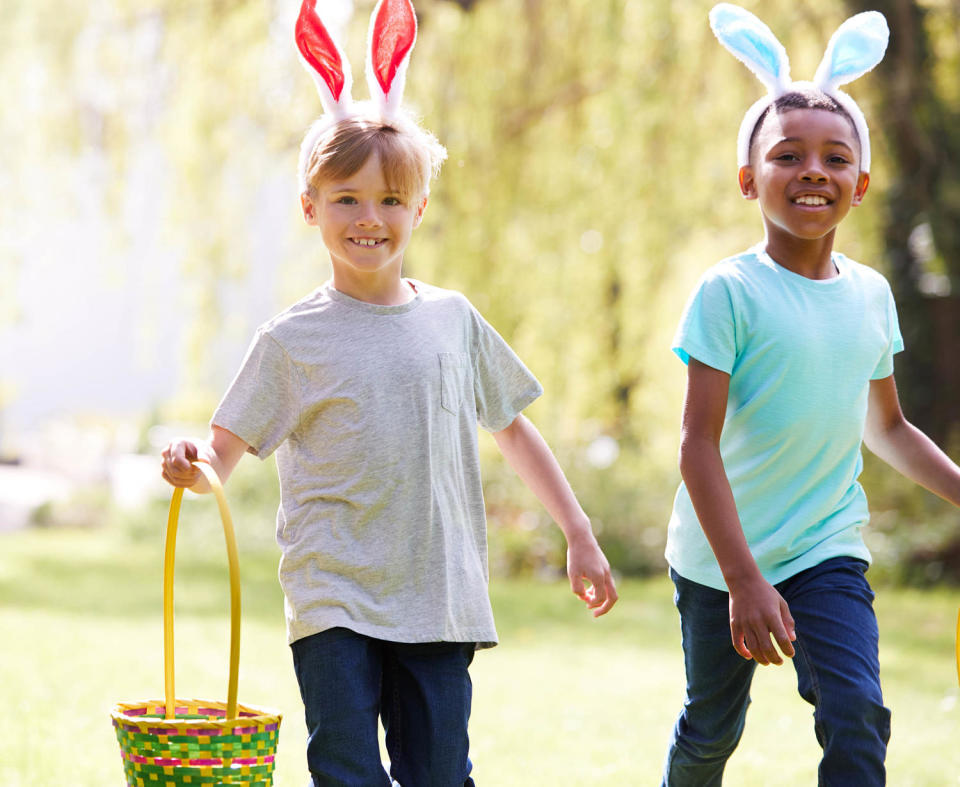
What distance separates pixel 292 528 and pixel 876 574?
21.7ft

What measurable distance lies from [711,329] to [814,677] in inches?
26.5

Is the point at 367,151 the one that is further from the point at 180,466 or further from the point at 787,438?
the point at 787,438

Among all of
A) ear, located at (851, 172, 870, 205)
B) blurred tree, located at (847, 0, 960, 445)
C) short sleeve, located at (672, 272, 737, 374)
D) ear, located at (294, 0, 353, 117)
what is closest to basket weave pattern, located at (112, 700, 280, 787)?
short sleeve, located at (672, 272, 737, 374)

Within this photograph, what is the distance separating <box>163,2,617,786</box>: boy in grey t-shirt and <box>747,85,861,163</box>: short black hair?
75 centimetres

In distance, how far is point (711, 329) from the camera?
253cm

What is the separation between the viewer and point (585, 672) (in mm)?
6266

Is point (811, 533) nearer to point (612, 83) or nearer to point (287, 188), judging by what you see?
point (612, 83)

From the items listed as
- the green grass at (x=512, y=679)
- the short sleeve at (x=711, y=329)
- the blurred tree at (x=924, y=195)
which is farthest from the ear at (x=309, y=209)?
the blurred tree at (x=924, y=195)

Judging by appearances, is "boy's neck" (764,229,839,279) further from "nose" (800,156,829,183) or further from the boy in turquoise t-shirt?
"nose" (800,156,829,183)

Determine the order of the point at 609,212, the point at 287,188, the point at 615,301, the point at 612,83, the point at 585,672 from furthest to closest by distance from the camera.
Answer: the point at 287,188
the point at 615,301
the point at 609,212
the point at 612,83
the point at 585,672

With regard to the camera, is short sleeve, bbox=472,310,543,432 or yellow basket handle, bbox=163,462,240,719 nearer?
yellow basket handle, bbox=163,462,240,719

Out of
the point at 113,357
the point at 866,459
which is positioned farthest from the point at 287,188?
the point at 113,357

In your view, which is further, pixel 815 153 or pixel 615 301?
pixel 615 301

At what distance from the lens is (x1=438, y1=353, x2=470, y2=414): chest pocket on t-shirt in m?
2.59
